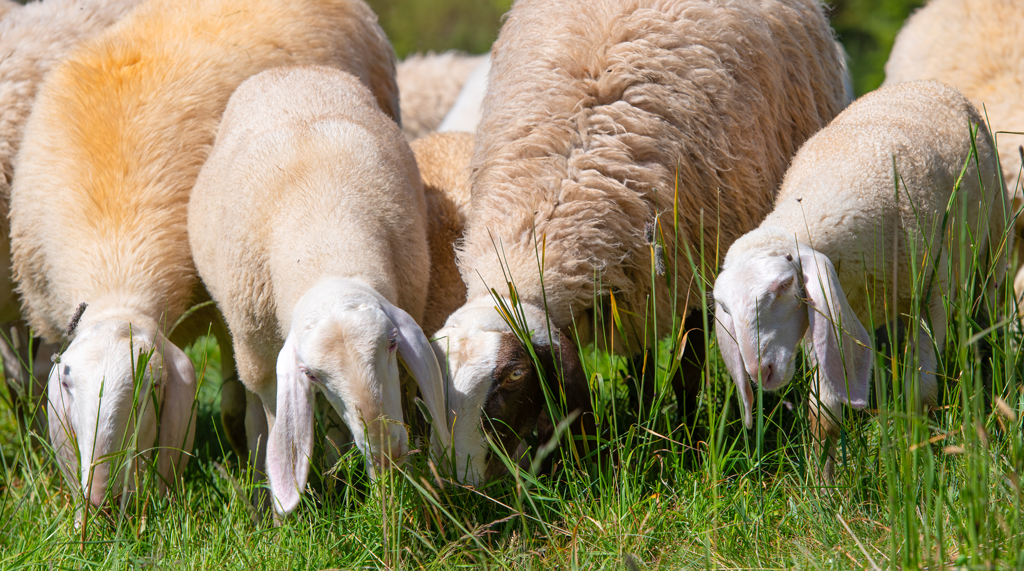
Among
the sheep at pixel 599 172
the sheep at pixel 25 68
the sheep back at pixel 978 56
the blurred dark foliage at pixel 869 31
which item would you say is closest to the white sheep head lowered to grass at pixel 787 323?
the sheep at pixel 599 172

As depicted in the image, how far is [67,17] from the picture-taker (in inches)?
169

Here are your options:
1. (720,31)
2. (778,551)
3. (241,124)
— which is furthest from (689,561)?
(241,124)

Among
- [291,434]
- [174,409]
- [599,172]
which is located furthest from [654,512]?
[174,409]

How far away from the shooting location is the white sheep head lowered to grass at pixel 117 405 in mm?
2547

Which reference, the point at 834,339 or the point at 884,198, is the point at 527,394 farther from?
the point at 884,198

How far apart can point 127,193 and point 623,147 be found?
72.5 inches

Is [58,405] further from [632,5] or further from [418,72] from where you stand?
[418,72]

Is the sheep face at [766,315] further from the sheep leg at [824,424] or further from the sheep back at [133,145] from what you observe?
the sheep back at [133,145]

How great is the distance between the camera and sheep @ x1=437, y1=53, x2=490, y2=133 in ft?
17.2

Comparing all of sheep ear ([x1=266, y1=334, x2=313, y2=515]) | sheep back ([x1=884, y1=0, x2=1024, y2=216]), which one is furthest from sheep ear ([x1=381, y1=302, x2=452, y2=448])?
sheep back ([x1=884, y1=0, x2=1024, y2=216])

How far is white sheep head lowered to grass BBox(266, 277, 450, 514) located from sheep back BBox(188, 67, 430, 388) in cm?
30

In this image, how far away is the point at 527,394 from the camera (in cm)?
251

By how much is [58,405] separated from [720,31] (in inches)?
100

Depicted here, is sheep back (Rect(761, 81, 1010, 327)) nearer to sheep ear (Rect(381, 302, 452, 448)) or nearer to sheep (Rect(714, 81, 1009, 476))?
sheep (Rect(714, 81, 1009, 476))
